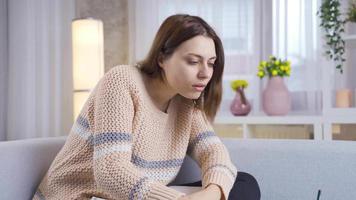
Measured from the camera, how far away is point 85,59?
2680 millimetres

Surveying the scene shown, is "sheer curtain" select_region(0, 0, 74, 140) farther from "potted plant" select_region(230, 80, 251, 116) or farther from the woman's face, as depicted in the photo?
the woman's face

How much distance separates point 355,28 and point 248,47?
673 mm

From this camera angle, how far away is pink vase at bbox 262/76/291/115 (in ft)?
8.14

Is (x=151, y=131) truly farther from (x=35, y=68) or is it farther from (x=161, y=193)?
(x=35, y=68)

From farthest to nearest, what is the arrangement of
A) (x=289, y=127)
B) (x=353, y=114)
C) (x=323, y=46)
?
(x=289, y=127) → (x=323, y=46) → (x=353, y=114)

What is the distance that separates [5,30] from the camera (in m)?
3.07

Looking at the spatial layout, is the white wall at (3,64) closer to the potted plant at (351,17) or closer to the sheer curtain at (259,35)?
the sheer curtain at (259,35)

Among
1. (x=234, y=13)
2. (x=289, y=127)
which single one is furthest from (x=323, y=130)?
(x=234, y=13)

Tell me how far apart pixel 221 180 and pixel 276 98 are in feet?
4.73

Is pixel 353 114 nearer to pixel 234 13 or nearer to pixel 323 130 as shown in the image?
pixel 323 130

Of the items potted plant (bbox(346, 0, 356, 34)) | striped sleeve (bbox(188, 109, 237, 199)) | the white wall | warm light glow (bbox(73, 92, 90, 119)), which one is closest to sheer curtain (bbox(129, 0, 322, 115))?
potted plant (bbox(346, 0, 356, 34))

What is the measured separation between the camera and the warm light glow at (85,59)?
267 cm

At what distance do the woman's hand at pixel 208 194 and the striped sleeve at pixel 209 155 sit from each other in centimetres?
2

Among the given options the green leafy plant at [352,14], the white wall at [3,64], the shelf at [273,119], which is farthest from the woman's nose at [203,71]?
the white wall at [3,64]
